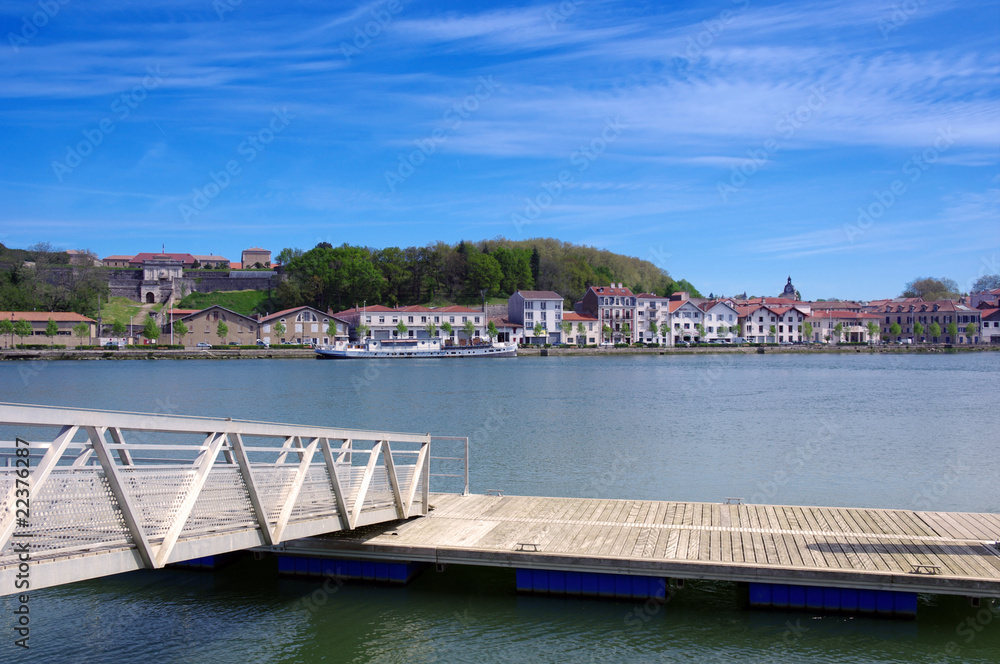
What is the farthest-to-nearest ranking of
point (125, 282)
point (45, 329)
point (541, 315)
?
point (125, 282), point (541, 315), point (45, 329)

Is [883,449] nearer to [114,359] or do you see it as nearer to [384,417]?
[384,417]

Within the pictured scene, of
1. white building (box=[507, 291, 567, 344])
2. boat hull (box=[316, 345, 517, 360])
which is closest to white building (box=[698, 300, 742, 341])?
white building (box=[507, 291, 567, 344])

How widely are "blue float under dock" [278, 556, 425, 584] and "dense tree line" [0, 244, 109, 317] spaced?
11130 cm

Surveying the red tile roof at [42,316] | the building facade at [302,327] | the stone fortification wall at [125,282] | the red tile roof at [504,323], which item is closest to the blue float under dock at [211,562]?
the building facade at [302,327]

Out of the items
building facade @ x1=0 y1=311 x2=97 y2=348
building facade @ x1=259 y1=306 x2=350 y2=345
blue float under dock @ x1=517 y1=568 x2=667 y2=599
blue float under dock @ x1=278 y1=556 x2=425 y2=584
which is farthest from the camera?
building facade @ x1=259 y1=306 x2=350 y2=345

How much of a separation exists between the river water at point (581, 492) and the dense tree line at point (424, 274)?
208ft

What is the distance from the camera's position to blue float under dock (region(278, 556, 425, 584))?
1098 cm

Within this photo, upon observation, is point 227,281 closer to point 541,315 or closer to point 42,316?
point 42,316

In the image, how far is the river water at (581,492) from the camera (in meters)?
9.33

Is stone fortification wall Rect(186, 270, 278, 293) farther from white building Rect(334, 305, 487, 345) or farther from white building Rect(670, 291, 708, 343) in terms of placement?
white building Rect(670, 291, 708, 343)

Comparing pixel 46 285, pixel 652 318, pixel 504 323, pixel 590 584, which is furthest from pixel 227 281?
pixel 590 584

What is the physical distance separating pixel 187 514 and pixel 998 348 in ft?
480

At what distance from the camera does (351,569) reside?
11180 millimetres

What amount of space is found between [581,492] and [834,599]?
8.96m
